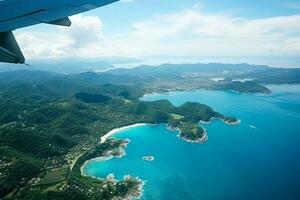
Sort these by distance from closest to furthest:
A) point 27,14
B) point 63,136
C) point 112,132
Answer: point 27,14 < point 63,136 < point 112,132

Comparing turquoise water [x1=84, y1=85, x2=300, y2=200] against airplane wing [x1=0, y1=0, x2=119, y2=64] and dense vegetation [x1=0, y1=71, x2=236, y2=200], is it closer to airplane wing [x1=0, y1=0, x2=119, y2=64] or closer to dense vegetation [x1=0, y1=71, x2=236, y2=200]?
dense vegetation [x1=0, y1=71, x2=236, y2=200]

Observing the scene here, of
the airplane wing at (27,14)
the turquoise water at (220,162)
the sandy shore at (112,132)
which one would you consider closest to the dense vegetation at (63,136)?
the sandy shore at (112,132)

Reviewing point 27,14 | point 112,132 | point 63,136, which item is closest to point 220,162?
point 112,132

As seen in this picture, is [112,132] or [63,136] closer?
[63,136]

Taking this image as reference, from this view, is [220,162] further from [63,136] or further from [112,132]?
[63,136]

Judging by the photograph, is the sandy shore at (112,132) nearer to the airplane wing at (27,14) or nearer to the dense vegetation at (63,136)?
the dense vegetation at (63,136)

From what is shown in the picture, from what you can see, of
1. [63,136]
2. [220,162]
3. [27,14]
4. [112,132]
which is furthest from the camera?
[112,132]
